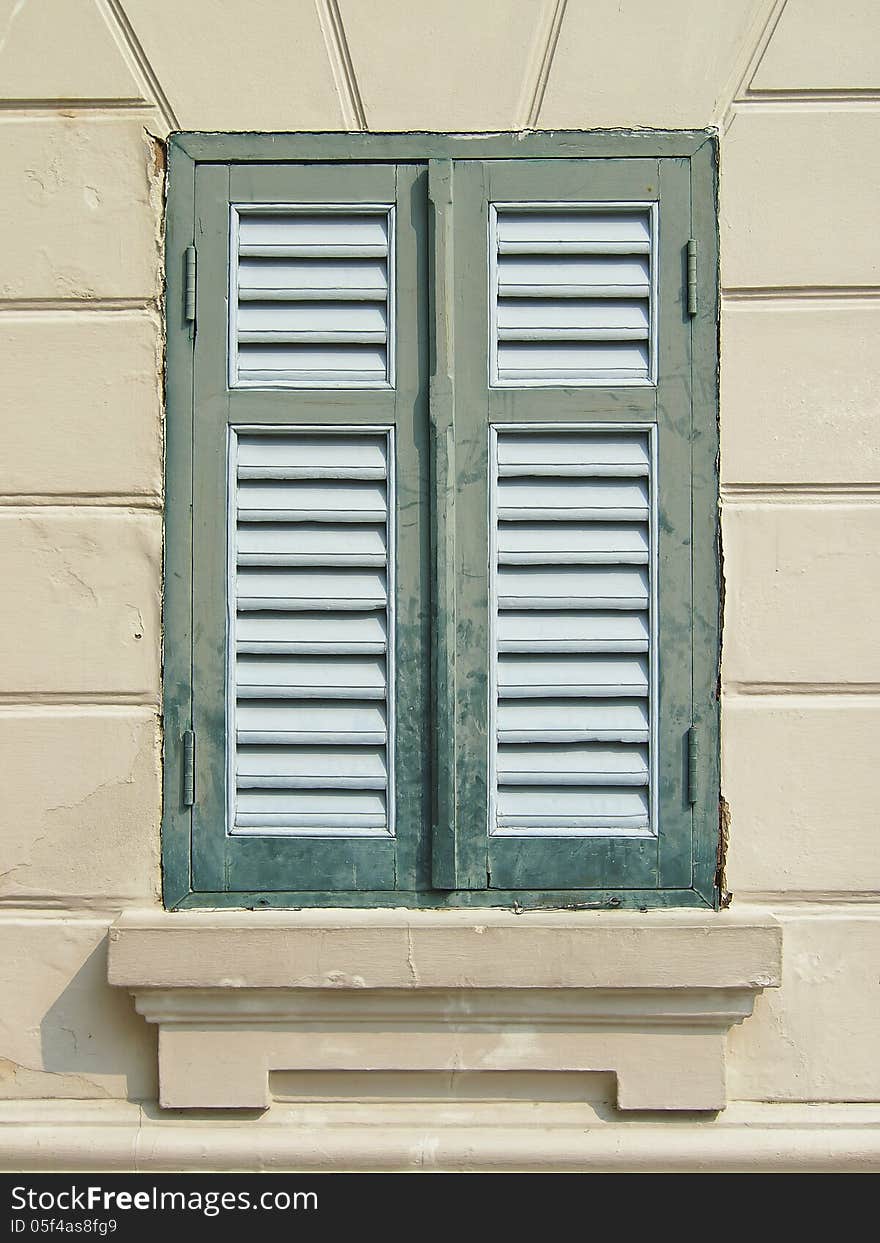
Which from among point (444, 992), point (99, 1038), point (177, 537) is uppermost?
point (177, 537)

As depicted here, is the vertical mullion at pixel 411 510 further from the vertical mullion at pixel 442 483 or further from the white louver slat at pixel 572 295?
the white louver slat at pixel 572 295

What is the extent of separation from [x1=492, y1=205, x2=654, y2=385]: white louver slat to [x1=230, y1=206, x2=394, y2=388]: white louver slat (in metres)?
0.29

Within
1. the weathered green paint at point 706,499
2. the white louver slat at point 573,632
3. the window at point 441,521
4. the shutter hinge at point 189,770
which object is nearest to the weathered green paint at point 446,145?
the window at point 441,521

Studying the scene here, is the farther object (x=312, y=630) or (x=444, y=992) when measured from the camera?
(x=312, y=630)

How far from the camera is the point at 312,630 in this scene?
2459mm

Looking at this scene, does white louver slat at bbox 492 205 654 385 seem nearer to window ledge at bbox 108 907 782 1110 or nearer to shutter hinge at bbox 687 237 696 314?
shutter hinge at bbox 687 237 696 314

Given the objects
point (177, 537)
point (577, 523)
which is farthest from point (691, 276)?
point (177, 537)

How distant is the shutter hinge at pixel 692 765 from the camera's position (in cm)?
240

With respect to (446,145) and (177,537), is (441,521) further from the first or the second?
(446,145)

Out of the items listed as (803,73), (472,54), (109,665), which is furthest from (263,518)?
(803,73)

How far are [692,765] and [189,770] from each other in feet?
3.92

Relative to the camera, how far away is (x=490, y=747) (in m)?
2.43

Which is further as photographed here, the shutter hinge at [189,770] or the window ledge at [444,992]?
the shutter hinge at [189,770]

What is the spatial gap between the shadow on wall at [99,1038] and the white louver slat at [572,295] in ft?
5.71
